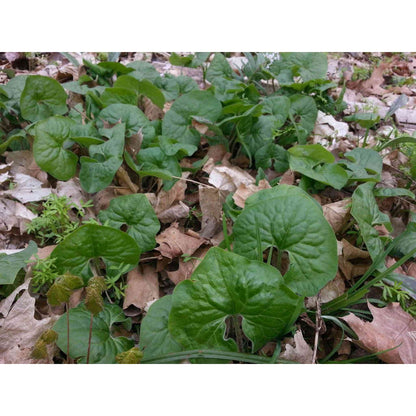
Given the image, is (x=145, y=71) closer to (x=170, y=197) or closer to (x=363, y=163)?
(x=170, y=197)

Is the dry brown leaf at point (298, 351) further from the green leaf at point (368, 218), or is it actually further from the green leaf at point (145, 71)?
the green leaf at point (145, 71)

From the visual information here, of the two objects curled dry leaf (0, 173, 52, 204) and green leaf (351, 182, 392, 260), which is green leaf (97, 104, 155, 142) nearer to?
curled dry leaf (0, 173, 52, 204)

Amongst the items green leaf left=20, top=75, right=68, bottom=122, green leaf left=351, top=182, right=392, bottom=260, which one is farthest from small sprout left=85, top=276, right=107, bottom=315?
green leaf left=20, top=75, right=68, bottom=122

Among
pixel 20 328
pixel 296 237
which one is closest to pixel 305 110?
pixel 296 237

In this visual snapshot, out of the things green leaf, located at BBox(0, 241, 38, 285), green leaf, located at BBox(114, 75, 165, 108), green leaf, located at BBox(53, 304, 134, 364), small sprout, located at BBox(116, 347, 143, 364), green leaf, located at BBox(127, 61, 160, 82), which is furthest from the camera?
green leaf, located at BBox(127, 61, 160, 82)

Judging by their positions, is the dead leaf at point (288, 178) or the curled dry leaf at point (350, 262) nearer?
the curled dry leaf at point (350, 262)

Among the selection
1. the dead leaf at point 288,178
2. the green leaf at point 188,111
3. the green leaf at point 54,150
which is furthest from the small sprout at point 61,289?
the dead leaf at point 288,178
